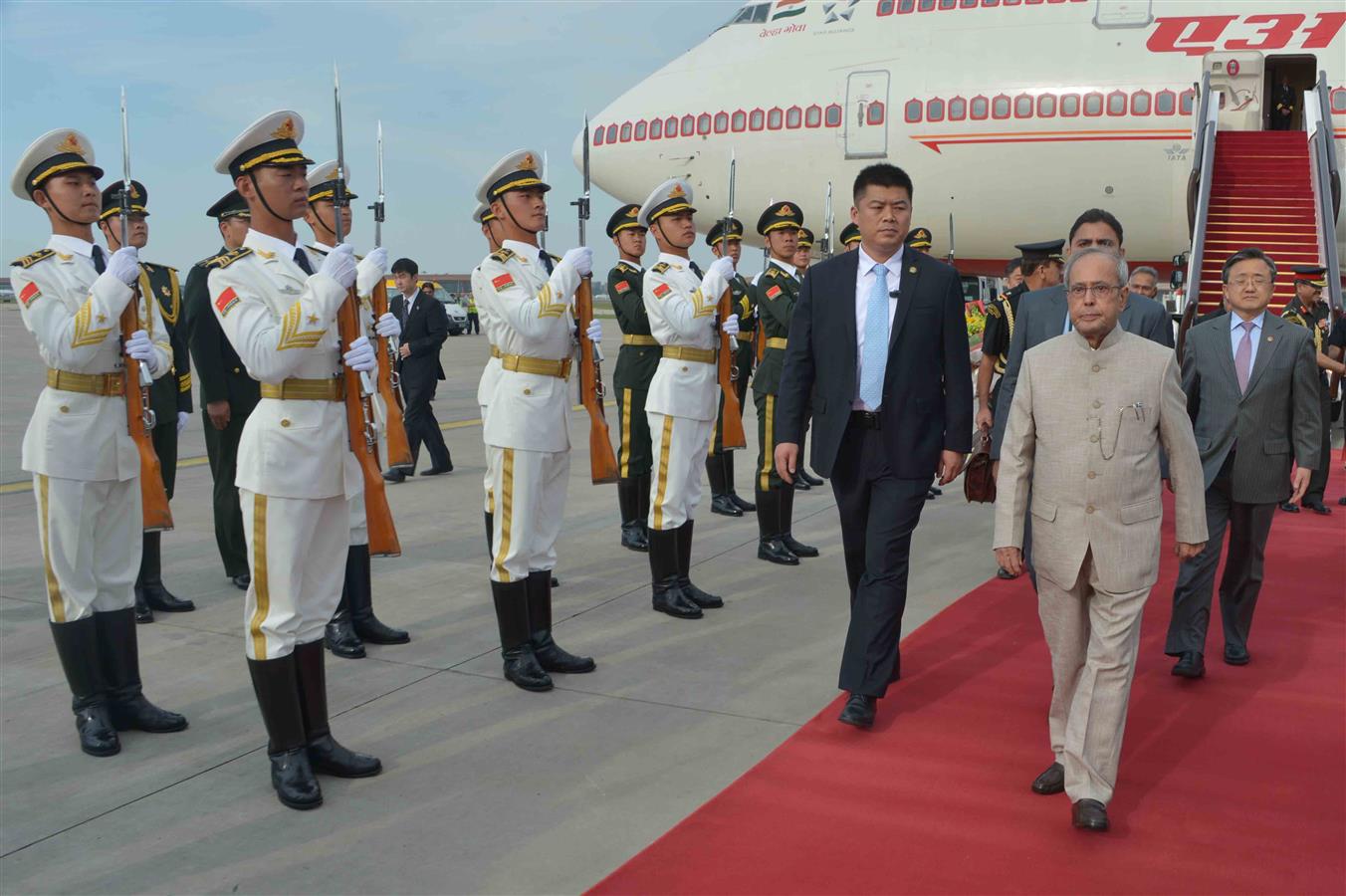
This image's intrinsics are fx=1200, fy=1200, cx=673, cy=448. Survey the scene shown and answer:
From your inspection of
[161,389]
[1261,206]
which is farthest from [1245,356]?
[1261,206]

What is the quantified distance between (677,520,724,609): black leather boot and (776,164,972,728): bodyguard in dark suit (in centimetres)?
152

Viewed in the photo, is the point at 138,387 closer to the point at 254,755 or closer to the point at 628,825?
the point at 254,755

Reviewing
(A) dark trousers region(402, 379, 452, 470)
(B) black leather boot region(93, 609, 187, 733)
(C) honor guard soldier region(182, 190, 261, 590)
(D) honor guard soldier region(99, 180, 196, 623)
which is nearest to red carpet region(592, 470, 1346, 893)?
(B) black leather boot region(93, 609, 187, 733)

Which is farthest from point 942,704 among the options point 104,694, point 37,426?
point 37,426

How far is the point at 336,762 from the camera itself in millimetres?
3752

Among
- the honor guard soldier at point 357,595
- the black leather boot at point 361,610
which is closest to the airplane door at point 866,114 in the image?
the honor guard soldier at point 357,595

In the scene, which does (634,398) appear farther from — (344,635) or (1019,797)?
(1019,797)

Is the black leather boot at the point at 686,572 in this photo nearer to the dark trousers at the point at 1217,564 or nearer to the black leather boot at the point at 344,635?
the black leather boot at the point at 344,635

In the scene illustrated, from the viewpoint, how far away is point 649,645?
17.2 feet

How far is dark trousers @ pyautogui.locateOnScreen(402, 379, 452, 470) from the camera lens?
10.1 m

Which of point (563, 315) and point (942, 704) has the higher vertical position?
point (563, 315)

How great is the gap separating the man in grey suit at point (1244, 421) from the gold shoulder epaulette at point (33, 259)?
171 inches

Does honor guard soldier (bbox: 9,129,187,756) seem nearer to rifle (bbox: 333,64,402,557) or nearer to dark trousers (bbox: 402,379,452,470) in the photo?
rifle (bbox: 333,64,402,557)

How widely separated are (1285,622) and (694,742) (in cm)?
333
